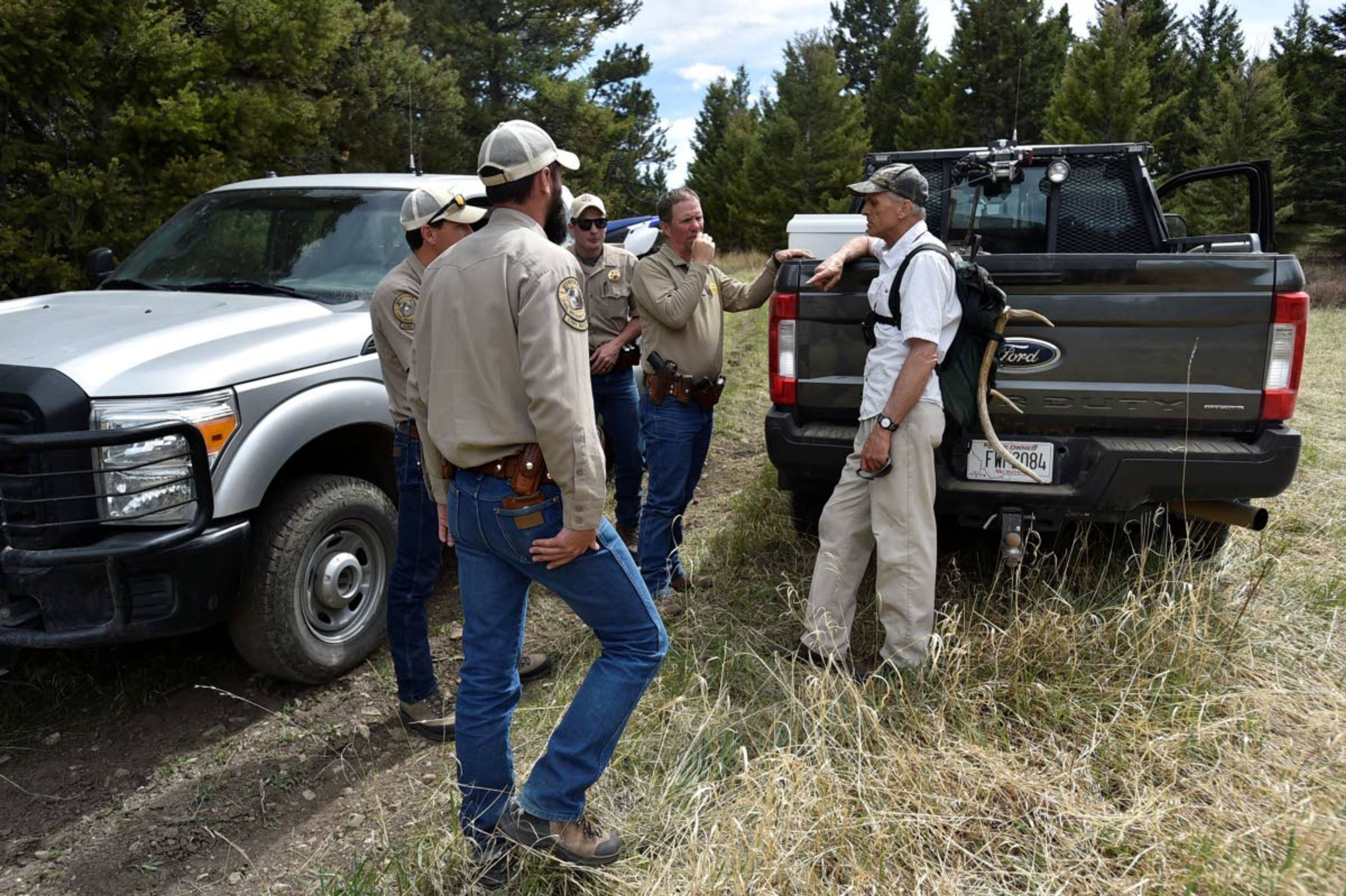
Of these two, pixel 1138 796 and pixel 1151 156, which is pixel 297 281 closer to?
pixel 1138 796

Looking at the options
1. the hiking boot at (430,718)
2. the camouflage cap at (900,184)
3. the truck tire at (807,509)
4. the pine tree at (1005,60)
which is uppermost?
the pine tree at (1005,60)

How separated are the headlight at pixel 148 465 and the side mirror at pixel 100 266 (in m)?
2.10

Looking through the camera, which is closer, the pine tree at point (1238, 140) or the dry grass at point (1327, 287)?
the dry grass at point (1327, 287)

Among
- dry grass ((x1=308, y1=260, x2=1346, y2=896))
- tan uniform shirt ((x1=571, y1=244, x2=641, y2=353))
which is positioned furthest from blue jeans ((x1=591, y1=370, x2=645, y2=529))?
dry grass ((x1=308, y1=260, x2=1346, y2=896))

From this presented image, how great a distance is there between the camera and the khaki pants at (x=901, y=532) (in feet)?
11.6

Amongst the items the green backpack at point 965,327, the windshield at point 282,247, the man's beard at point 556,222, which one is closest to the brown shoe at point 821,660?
the green backpack at point 965,327

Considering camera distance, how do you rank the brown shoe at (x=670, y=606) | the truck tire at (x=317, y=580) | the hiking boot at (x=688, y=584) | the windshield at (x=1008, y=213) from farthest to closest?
the windshield at (x=1008, y=213) < the hiking boot at (x=688, y=584) < the brown shoe at (x=670, y=606) < the truck tire at (x=317, y=580)

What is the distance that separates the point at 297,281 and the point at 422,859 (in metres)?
2.87

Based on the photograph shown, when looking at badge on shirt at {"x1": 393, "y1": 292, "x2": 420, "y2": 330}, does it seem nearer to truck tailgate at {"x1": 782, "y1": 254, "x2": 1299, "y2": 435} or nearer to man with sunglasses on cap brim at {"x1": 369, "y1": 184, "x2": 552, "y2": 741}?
man with sunglasses on cap brim at {"x1": 369, "y1": 184, "x2": 552, "y2": 741}

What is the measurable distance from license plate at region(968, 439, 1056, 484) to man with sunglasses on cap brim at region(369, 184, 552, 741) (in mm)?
2109

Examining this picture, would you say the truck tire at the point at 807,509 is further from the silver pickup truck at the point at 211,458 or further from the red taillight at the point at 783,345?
the silver pickup truck at the point at 211,458

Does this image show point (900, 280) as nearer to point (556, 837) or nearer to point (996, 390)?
point (996, 390)

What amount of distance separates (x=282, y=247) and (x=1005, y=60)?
3690 cm

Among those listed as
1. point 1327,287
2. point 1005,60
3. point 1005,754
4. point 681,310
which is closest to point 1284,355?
point 1005,754
